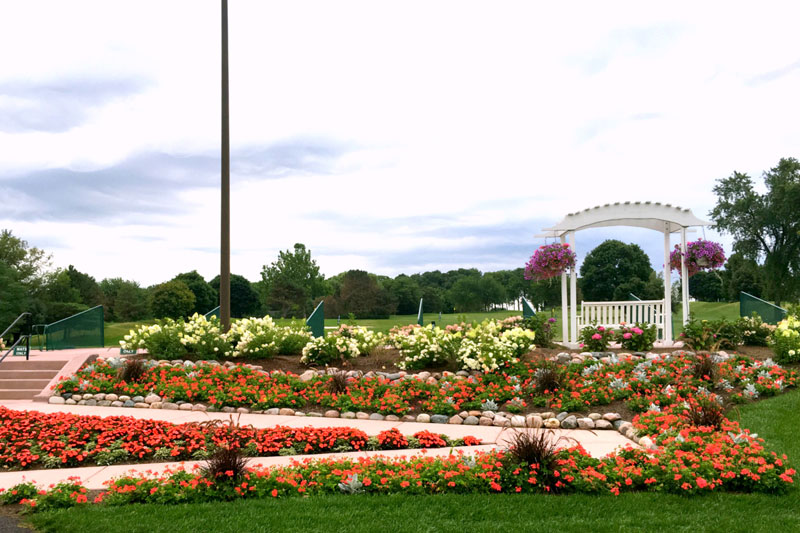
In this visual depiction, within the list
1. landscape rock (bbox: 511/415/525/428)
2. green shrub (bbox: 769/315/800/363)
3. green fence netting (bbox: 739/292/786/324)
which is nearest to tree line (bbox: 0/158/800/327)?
green fence netting (bbox: 739/292/786/324)

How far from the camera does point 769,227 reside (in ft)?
99.6

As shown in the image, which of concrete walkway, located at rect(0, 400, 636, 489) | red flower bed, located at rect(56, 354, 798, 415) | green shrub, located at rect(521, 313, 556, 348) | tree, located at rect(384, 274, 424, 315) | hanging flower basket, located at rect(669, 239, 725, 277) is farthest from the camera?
tree, located at rect(384, 274, 424, 315)

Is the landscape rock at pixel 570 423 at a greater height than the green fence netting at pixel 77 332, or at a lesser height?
lesser

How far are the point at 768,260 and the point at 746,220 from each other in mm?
2500

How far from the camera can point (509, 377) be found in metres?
7.70

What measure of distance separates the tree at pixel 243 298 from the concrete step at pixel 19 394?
3415 cm

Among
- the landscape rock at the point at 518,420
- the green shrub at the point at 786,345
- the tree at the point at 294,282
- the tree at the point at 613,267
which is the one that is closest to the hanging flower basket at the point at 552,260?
the green shrub at the point at 786,345

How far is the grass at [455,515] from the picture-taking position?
3.48 metres

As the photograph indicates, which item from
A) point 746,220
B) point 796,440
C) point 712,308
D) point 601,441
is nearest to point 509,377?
point 601,441

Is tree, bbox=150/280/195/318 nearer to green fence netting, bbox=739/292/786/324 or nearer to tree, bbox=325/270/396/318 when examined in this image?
tree, bbox=325/270/396/318

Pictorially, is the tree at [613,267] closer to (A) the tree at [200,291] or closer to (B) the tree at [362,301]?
(B) the tree at [362,301]

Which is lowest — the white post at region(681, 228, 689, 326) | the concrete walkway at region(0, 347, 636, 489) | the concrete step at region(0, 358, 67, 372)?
the concrete walkway at region(0, 347, 636, 489)

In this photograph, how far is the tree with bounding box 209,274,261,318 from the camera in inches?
1711

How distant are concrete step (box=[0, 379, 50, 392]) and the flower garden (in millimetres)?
878
